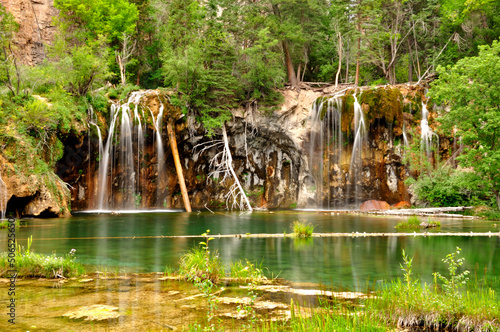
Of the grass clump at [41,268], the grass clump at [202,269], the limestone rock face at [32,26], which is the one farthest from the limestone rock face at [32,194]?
the limestone rock face at [32,26]

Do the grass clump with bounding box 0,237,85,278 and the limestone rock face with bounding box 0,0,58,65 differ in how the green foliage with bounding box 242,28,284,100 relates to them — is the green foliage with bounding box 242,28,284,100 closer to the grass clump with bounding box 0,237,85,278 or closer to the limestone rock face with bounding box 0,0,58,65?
the limestone rock face with bounding box 0,0,58,65

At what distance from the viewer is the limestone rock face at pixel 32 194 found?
18.7 m

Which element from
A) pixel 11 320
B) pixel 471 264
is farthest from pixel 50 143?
pixel 471 264

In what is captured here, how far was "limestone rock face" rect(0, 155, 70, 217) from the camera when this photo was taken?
18.7 m

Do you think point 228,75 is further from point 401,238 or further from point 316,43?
point 401,238

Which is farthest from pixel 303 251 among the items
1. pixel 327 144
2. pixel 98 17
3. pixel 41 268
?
pixel 98 17

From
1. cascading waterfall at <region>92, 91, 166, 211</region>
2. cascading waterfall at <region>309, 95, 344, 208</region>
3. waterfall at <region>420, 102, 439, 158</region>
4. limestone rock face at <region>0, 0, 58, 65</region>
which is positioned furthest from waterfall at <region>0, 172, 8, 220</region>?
waterfall at <region>420, 102, 439, 158</region>

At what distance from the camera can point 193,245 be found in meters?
11.7

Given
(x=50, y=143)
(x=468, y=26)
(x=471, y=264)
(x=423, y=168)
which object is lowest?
(x=471, y=264)

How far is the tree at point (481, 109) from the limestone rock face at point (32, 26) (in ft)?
115

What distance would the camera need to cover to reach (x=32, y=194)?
19.3 m

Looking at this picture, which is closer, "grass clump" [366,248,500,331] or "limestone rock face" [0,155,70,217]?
"grass clump" [366,248,500,331]

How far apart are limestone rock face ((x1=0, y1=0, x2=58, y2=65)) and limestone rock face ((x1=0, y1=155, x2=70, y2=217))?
22086 millimetres

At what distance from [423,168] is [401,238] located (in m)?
13.9
